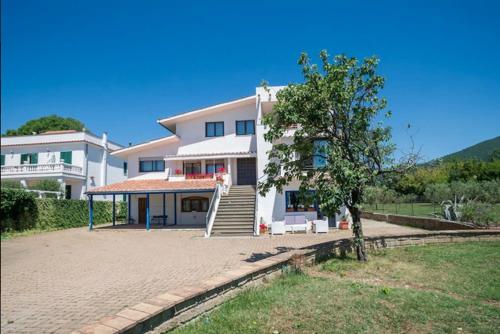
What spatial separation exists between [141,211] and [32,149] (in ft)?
31.1

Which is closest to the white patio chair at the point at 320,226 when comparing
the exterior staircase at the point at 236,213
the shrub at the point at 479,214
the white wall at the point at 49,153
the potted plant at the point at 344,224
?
the potted plant at the point at 344,224

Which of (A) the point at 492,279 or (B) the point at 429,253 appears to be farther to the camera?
(B) the point at 429,253

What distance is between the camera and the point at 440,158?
1087 cm

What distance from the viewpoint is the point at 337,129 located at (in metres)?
11.2

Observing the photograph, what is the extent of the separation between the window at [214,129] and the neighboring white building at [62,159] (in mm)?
7564

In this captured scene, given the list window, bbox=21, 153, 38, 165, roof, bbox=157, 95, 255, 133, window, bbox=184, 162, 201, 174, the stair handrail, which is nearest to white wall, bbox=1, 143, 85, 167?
window, bbox=21, 153, 38, 165

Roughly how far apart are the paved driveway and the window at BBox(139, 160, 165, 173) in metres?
9.26

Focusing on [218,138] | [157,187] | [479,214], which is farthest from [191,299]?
[218,138]

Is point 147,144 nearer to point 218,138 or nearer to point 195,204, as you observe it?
point 218,138

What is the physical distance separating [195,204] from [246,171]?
4.67 meters

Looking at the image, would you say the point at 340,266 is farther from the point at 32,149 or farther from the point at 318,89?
the point at 32,149

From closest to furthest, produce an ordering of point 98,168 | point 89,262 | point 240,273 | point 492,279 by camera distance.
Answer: point 240,273 → point 492,279 → point 89,262 → point 98,168

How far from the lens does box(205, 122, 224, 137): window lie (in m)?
25.8

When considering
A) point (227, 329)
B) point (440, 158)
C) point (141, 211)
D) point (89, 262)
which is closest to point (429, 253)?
point (440, 158)
